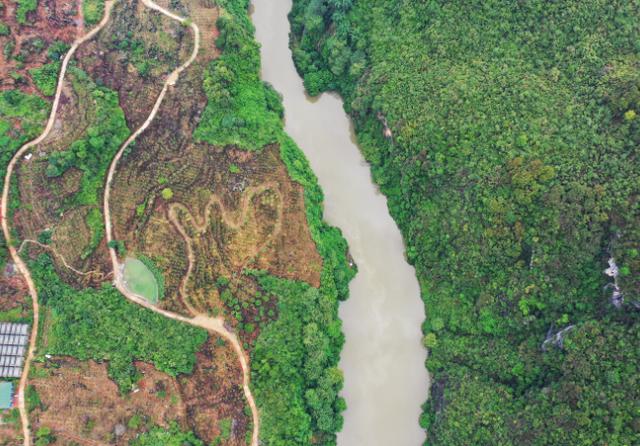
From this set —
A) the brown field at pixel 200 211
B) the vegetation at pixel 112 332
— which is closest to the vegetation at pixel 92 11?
the brown field at pixel 200 211

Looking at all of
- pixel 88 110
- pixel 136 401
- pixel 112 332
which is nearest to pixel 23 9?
pixel 88 110

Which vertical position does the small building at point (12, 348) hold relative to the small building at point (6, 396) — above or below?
above

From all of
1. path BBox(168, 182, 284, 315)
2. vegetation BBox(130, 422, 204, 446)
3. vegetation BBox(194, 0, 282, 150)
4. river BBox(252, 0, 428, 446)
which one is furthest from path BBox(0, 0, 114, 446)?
river BBox(252, 0, 428, 446)

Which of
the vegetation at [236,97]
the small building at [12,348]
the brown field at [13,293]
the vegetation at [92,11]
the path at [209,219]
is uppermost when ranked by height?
the vegetation at [92,11]

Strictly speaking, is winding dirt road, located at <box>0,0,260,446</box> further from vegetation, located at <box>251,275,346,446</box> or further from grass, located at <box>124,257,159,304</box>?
vegetation, located at <box>251,275,346,446</box>

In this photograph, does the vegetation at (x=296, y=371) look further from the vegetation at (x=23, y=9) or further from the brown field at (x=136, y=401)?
the vegetation at (x=23, y=9)

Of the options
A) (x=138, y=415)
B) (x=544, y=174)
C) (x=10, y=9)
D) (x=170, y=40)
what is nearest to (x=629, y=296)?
(x=544, y=174)
